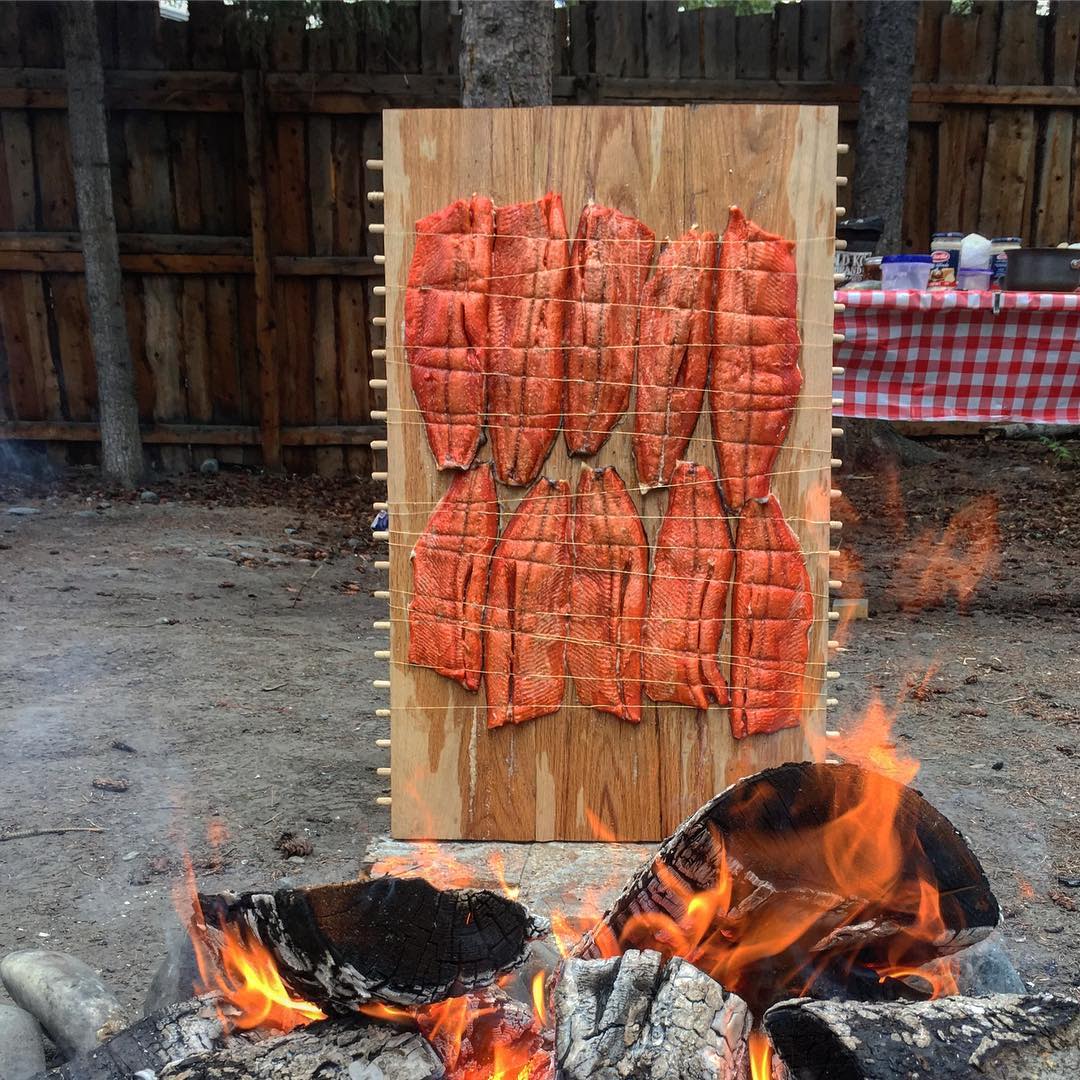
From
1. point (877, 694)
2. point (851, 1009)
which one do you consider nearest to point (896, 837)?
point (851, 1009)

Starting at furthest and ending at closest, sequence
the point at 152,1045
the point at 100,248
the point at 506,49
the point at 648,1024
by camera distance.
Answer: the point at 100,248
the point at 506,49
the point at 152,1045
the point at 648,1024

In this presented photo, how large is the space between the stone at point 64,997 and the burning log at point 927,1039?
1.58 m

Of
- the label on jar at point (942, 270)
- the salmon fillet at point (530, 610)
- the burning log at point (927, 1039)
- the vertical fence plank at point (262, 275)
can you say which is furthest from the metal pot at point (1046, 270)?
the vertical fence plank at point (262, 275)

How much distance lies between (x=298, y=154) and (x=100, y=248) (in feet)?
5.76

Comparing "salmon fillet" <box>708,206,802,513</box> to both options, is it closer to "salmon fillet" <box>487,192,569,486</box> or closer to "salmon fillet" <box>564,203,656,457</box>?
"salmon fillet" <box>564,203,656,457</box>

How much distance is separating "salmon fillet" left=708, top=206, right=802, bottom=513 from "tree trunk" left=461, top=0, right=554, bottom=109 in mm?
2423

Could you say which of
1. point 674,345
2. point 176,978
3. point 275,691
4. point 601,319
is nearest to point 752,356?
point 674,345

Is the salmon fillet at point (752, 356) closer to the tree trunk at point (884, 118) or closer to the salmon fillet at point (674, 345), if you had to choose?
the salmon fillet at point (674, 345)

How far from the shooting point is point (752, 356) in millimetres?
3039

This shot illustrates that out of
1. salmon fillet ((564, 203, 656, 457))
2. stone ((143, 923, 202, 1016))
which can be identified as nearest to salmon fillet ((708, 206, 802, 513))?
salmon fillet ((564, 203, 656, 457))

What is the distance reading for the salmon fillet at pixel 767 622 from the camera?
10.2 ft

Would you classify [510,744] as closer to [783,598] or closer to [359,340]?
[783,598]

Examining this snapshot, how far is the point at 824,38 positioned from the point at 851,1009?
8.81 meters

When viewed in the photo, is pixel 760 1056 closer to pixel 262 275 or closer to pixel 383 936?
pixel 383 936
